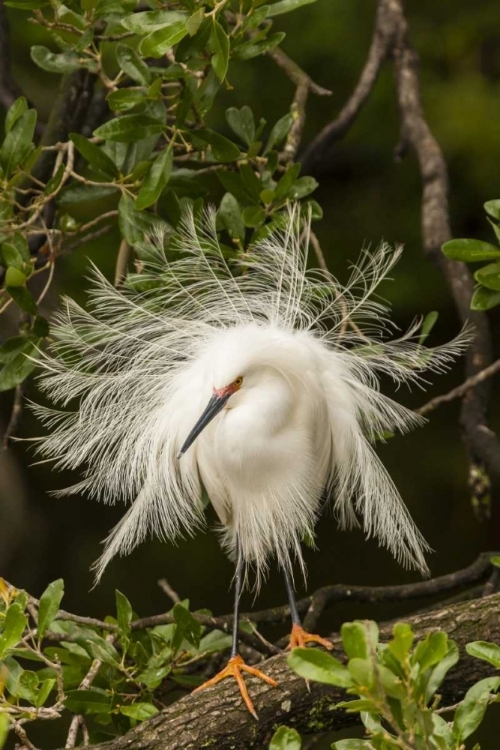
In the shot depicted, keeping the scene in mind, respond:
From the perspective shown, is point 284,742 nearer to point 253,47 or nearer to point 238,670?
point 238,670

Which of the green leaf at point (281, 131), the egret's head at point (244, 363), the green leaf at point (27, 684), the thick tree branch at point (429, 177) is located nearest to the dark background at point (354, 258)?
the thick tree branch at point (429, 177)

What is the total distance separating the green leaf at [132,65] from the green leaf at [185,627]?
82 cm

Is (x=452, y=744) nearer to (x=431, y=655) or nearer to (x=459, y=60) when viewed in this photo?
(x=431, y=655)

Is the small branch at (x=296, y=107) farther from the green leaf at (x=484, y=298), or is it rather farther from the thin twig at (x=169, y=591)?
the thin twig at (x=169, y=591)

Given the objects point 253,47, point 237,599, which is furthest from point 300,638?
point 253,47

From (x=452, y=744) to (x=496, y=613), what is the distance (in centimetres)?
36

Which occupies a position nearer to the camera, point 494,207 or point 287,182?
point 494,207

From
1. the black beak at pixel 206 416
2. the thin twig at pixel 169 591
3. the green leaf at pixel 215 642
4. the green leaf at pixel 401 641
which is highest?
the black beak at pixel 206 416

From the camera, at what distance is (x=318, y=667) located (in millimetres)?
923

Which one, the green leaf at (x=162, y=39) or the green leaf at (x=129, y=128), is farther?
the green leaf at (x=129, y=128)

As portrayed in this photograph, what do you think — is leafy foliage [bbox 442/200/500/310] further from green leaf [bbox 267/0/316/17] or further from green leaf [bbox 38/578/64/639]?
green leaf [bbox 38/578/64/639]

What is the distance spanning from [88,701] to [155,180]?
80 centimetres

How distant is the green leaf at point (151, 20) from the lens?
4.57ft

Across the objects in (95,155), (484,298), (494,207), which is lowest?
(484,298)
